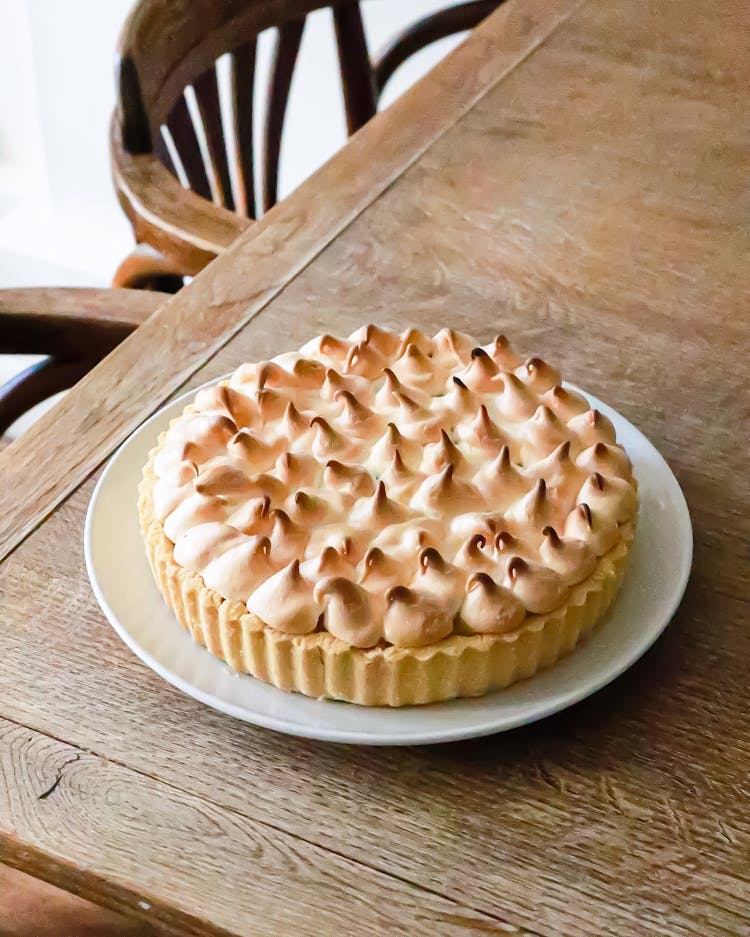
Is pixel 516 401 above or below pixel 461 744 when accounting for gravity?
above

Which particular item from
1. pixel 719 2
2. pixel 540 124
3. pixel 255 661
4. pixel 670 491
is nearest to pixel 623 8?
pixel 719 2

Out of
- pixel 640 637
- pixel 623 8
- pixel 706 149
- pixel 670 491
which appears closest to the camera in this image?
pixel 640 637

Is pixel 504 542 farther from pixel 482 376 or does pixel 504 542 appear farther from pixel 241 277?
pixel 241 277

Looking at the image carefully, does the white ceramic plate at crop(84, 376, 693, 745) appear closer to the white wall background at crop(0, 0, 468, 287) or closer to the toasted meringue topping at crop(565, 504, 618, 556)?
the toasted meringue topping at crop(565, 504, 618, 556)

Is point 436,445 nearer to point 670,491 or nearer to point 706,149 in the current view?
point 670,491

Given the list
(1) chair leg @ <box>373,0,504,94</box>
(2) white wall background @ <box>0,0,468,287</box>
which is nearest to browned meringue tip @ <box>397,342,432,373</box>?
(1) chair leg @ <box>373,0,504,94</box>

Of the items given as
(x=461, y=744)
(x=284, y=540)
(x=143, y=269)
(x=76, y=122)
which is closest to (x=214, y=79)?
(x=143, y=269)
